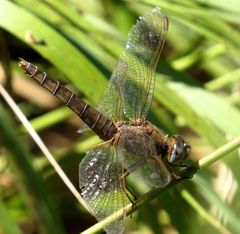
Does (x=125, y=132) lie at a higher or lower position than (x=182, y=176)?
lower

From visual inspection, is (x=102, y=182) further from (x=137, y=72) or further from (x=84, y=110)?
(x=137, y=72)

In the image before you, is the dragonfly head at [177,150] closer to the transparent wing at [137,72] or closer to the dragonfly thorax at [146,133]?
the dragonfly thorax at [146,133]

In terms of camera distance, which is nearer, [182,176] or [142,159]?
[182,176]

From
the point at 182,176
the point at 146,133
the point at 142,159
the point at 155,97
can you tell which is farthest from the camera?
the point at 155,97

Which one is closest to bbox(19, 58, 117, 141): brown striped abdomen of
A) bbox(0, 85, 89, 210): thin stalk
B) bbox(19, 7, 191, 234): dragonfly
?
bbox(19, 7, 191, 234): dragonfly

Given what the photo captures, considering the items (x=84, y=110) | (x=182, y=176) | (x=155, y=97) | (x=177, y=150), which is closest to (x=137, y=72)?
(x=155, y=97)

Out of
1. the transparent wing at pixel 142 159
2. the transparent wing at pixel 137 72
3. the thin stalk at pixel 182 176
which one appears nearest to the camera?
the thin stalk at pixel 182 176

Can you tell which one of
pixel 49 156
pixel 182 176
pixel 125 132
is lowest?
pixel 49 156

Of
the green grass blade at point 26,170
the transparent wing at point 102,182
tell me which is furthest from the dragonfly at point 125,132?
the green grass blade at point 26,170
